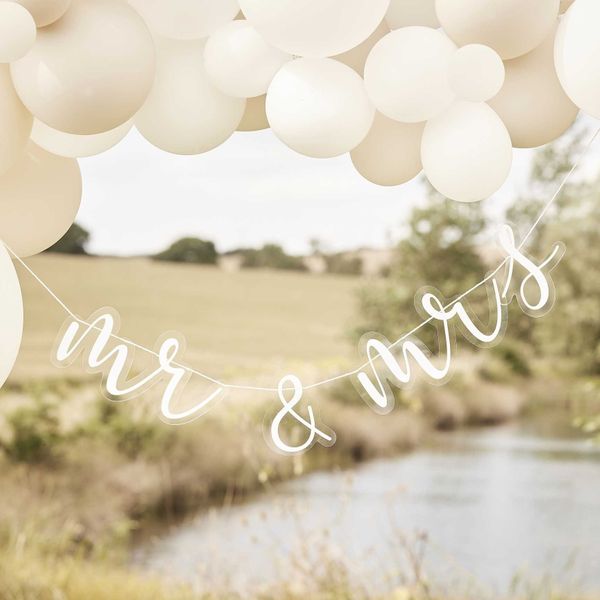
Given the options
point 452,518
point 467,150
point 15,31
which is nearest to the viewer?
point 15,31

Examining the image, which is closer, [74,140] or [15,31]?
[15,31]

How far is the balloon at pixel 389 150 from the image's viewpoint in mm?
567

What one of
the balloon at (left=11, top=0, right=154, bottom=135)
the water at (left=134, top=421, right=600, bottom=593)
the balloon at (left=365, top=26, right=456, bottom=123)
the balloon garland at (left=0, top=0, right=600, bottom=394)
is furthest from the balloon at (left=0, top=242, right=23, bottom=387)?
the water at (left=134, top=421, right=600, bottom=593)

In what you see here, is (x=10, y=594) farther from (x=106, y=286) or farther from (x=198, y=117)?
(x=106, y=286)

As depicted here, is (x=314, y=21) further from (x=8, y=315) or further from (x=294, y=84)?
(x=8, y=315)

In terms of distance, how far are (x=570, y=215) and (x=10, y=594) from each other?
26.5 feet

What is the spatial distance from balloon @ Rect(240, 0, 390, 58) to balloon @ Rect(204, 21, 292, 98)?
4cm

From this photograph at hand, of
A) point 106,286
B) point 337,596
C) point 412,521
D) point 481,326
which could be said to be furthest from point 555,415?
point 481,326

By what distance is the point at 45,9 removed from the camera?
1.36 feet

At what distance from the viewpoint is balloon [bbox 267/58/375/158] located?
1.58 ft

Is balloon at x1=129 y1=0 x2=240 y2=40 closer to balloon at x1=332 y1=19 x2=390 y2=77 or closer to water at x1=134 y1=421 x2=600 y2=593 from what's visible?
balloon at x1=332 y1=19 x2=390 y2=77

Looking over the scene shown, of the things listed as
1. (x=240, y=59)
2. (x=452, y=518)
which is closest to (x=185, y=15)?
(x=240, y=59)

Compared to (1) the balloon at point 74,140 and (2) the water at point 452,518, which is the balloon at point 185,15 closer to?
(1) the balloon at point 74,140

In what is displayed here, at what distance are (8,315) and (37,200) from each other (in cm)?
10
